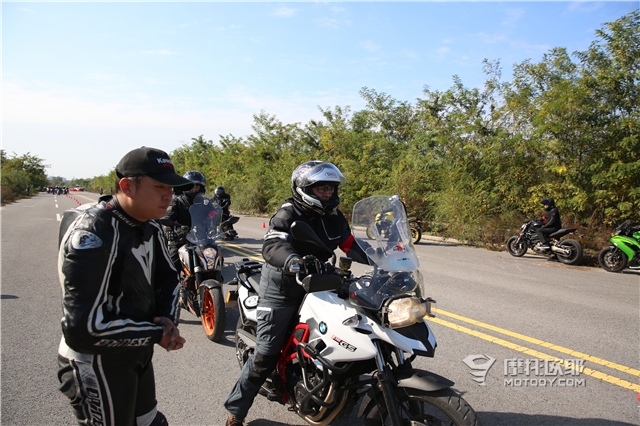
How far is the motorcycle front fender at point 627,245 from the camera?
10500mm

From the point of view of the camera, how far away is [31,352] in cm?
488

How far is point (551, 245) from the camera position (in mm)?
12164

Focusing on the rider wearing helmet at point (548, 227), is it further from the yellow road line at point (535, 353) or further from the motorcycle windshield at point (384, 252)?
the motorcycle windshield at point (384, 252)

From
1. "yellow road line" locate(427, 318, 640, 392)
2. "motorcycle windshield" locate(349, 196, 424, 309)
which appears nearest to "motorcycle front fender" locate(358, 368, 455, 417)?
"motorcycle windshield" locate(349, 196, 424, 309)

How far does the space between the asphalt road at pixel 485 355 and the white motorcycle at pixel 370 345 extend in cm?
62

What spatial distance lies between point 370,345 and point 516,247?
11688mm

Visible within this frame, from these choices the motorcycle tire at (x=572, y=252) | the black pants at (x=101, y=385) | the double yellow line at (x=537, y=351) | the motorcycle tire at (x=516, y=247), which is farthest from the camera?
the motorcycle tire at (x=516, y=247)

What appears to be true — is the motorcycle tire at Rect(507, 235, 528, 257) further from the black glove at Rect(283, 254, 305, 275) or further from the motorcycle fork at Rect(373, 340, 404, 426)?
the black glove at Rect(283, 254, 305, 275)

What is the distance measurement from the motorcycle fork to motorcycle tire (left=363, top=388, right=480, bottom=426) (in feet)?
0.20

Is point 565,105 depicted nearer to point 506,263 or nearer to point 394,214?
point 506,263

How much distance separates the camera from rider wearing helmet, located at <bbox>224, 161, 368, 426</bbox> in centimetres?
325

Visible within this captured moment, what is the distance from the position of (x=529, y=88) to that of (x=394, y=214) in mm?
15934

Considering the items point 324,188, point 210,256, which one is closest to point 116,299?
point 324,188

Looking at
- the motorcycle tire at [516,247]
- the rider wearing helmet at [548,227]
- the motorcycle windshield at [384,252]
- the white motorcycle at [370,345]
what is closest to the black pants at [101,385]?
the white motorcycle at [370,345]
